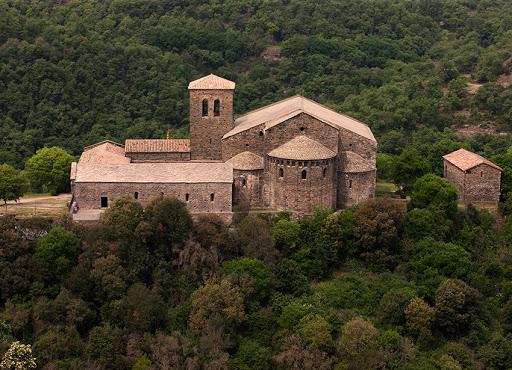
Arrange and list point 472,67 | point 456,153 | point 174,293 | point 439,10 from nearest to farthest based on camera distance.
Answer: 1. point 174,293
2. point 456,153
3. point 472,67
4. point 439,10

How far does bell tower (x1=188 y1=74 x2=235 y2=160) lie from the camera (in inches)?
2111

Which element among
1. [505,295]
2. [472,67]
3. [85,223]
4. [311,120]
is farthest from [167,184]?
[472,67]

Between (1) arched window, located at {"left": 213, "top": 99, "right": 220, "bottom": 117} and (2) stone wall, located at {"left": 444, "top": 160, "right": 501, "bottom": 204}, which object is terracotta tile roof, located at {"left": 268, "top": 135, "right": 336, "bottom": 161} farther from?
(2) stone wall, located at {"left": 444, "top": 160, "right": 501, "bottom": 204}

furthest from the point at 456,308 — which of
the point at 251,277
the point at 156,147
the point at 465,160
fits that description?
the point at 156,147

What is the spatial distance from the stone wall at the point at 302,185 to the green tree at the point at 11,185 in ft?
45.1

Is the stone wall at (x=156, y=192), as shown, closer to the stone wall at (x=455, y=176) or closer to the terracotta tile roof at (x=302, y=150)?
the terracotta tile roof at (x=302, y=150)

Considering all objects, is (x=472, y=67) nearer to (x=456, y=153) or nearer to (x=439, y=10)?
(x=439, y=10)

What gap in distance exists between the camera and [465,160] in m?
55.8

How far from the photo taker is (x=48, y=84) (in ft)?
263

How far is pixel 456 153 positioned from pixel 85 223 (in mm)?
23220

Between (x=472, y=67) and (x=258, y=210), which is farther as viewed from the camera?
(x=472, y=67)

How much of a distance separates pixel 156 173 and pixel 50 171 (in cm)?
922

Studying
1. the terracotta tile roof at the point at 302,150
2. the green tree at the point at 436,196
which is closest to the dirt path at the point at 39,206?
the terracotta tile roof at the point at 302,150

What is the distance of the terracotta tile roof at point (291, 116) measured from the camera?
170 feet
